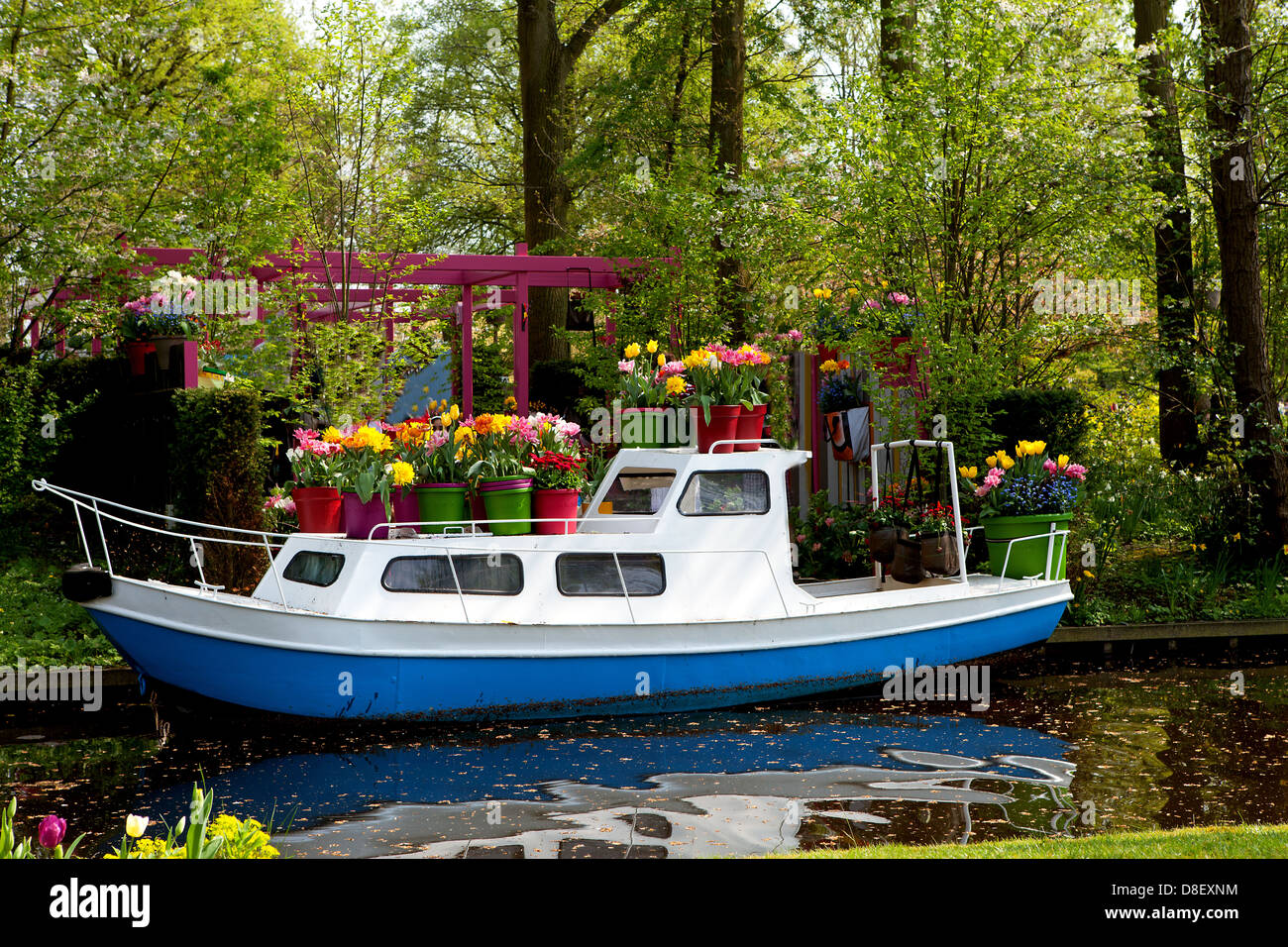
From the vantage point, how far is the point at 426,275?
16703mm

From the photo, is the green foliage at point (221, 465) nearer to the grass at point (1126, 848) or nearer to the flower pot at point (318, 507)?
the flower pot at point (318, 507)

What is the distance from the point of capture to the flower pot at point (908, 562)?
10.2m

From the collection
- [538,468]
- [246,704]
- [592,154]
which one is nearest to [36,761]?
[246,704]

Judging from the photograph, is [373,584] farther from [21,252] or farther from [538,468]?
[21,252]

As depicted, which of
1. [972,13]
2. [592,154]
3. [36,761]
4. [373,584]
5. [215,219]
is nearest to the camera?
[36,761]

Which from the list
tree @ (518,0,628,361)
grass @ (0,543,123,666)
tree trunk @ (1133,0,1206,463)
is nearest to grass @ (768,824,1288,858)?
grass @ (0,543,123,666)

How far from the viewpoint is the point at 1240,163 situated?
40.8 feet

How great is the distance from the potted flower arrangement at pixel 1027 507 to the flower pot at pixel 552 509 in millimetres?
3847

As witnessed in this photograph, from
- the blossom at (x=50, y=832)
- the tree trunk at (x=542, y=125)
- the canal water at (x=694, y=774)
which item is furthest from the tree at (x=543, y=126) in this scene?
the blossom at (x=50, y=832)

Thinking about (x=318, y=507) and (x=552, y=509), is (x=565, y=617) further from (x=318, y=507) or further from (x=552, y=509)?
(x=318, y=507)

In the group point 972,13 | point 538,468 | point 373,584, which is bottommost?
point 373,584

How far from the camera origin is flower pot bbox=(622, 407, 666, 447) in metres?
9.72

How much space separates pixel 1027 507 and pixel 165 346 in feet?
29.2
